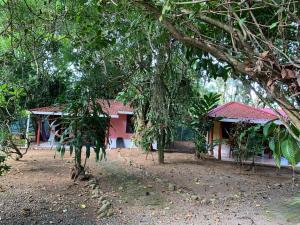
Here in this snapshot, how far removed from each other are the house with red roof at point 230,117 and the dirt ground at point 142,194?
3071 mm

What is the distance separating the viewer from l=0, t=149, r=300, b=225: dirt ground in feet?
19.2

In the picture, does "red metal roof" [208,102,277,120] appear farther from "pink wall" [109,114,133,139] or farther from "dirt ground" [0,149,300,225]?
"pink wall" [109,114,133,139]

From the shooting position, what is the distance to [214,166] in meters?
12.0

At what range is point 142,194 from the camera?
293 inches

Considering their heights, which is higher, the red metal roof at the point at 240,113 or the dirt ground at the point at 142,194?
the red metal roof at the point at 240,113

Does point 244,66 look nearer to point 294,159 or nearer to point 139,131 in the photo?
point 294,159

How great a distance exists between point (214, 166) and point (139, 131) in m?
3.07

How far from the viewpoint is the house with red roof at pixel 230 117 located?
14.2 m

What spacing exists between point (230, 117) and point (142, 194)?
8.03 meters

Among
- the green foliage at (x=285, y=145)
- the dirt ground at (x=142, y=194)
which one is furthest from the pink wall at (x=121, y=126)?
the green foliage at (x=285, y=145)

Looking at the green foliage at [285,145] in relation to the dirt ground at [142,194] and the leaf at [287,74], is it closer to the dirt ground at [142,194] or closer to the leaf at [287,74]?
the leaf at [287,74]

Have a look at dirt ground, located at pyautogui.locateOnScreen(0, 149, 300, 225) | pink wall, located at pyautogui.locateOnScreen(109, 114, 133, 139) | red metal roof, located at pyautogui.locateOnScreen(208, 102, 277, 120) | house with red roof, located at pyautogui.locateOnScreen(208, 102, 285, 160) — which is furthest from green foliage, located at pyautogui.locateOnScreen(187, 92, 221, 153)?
pink wall, located at pyautogui.locateOnScreen(109, 114, 133, 139)

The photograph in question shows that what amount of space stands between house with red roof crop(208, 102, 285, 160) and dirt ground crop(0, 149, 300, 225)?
121 inches

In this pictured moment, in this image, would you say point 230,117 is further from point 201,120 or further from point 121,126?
point 121,126
